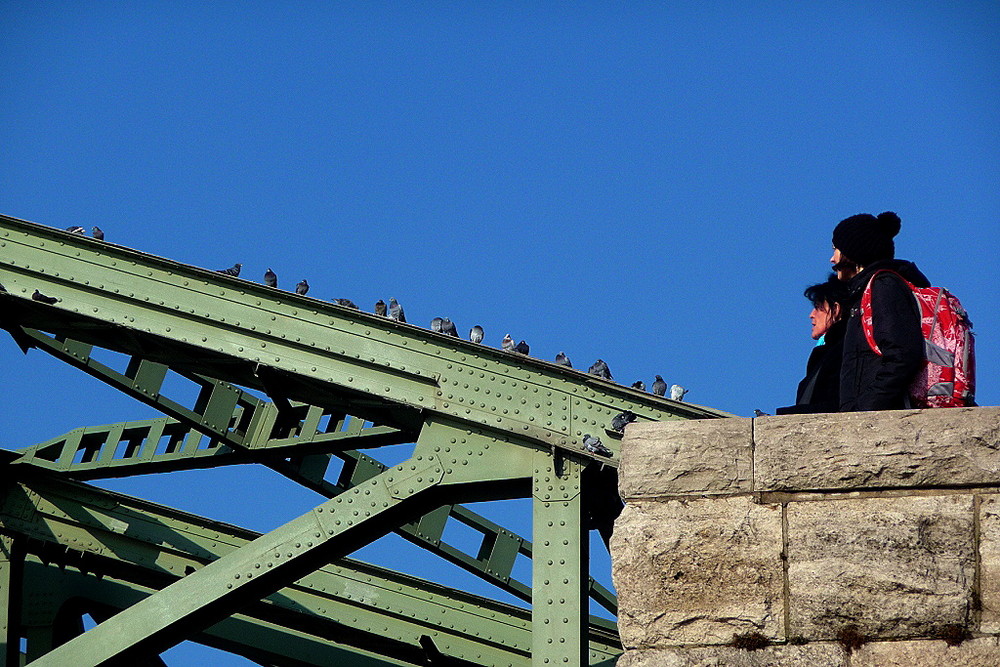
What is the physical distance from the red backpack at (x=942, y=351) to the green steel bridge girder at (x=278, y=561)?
91.0 inches

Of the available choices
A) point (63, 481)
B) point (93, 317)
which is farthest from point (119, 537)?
point (93, 317)

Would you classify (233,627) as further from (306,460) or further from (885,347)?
(885,347)

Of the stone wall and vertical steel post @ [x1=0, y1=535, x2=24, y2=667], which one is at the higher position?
vertical steel post @ [x1=0, y1=535, x2=24, y2=667]

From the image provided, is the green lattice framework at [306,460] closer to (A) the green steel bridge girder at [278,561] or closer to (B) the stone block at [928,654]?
(A) the green steel bridge girder at [278,561]

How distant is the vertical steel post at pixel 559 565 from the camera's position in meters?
7.33

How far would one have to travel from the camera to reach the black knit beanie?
642 centimetres

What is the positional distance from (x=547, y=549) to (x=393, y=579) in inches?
141

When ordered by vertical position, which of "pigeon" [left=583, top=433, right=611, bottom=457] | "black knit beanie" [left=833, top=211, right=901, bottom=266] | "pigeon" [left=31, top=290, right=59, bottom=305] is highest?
"pigeon" [left=31, top=290, right=59, bottom=305]

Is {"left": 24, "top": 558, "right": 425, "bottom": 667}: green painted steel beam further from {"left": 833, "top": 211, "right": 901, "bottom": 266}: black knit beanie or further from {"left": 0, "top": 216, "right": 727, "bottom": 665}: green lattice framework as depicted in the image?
{"left": 833, "top": 211, "right": 901, "bottom": 266}: black knit beanie

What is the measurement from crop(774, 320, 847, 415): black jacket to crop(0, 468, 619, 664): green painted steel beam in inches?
193

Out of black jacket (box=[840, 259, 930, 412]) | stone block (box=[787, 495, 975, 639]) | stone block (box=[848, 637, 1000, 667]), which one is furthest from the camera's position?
black jacket (box=[840, 259, 930, 412])

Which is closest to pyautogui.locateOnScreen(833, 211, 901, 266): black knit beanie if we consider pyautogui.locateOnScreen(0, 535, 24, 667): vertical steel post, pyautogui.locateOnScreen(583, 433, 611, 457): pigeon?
pyautogui.locateOnScreen(583, 433, 611, 457): pigeon

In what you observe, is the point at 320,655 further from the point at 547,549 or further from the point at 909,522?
the point at 909,522

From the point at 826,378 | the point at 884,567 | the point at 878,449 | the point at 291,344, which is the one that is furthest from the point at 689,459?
the point at 291,344
